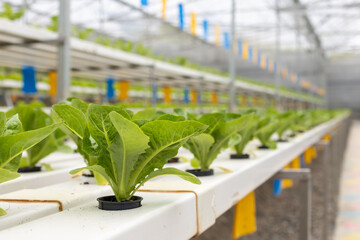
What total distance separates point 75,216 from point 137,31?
51.4 ft

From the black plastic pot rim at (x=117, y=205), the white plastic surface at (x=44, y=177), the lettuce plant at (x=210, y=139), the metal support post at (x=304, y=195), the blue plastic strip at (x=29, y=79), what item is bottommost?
the metal support post at (x=304, y=195)

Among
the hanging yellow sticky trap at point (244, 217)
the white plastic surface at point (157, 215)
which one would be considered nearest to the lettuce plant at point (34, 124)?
the white plastic surface at point (157, 215)

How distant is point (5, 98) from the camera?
8094 millimetres

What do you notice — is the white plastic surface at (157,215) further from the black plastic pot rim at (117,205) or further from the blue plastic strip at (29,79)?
the blue plastic strip at (29,79)

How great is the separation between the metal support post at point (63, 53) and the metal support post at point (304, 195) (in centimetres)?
146

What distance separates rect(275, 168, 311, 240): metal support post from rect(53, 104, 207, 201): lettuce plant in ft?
2.57

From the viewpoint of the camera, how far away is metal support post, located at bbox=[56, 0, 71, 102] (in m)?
2.32

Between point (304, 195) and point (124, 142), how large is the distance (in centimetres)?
95

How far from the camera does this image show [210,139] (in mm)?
863

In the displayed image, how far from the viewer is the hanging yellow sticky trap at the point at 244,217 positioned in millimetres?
1043

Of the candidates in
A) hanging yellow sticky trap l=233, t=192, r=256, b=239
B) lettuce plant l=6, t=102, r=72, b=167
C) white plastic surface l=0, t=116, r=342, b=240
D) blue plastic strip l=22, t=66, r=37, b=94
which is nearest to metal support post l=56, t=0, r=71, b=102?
blue plastic strip l=22, t=66, r=37, b=94

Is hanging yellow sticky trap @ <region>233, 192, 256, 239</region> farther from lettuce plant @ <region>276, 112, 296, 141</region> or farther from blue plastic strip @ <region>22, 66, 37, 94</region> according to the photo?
blue plastic strip @ <region>22, 66, 37, 94</region>

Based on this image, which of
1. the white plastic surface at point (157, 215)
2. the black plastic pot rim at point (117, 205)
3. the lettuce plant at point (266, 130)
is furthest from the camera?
the lettuce plant at point (266, 130)

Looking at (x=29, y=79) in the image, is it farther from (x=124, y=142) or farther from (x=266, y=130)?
(x=124, y=142)
